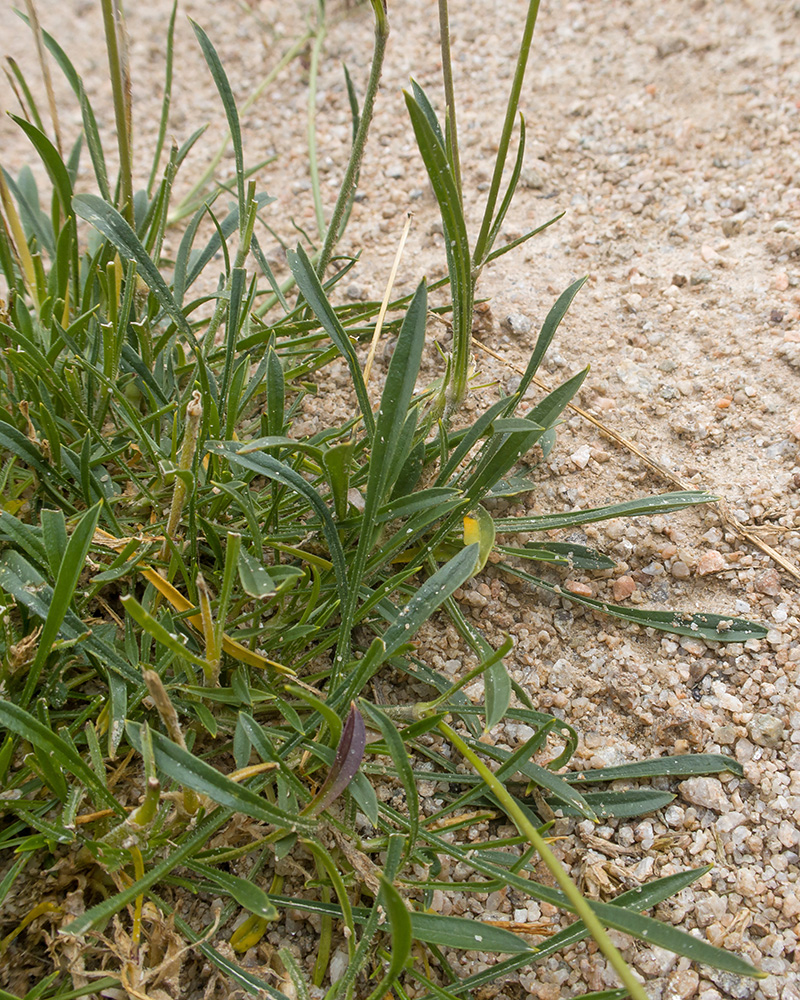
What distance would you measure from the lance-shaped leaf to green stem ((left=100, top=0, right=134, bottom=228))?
0.95 meters

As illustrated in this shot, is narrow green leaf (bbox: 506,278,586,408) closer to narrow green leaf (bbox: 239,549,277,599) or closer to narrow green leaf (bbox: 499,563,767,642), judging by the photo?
narrow green leaf (bbox: 499,563,767,642)

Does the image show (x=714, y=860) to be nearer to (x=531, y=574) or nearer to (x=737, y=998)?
(x=737, y=998)

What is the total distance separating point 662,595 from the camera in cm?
134

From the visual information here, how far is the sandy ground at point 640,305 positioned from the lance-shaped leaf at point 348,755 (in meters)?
0.33

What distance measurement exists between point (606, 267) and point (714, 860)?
1.27 m

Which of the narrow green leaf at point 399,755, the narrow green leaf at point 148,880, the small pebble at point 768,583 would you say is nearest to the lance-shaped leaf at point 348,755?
the narrow green leaf at point 399,755

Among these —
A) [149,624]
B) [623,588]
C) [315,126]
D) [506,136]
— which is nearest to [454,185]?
[506,136]

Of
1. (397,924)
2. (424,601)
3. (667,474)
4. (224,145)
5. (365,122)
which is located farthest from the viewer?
(224,145)

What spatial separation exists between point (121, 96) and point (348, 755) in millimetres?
1123

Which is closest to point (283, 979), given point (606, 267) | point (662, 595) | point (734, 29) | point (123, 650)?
point (123, 650)

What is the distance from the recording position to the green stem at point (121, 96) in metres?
1.21

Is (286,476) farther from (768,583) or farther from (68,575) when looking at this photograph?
(768,583)

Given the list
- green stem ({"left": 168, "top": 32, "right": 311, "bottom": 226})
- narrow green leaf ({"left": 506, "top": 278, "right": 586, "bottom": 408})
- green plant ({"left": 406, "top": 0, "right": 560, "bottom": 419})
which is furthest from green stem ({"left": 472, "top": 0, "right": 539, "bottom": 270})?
green stem ({"left": 168, "top": 32, "right": 311, "bottom": 226})

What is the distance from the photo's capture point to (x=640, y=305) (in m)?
1.71
